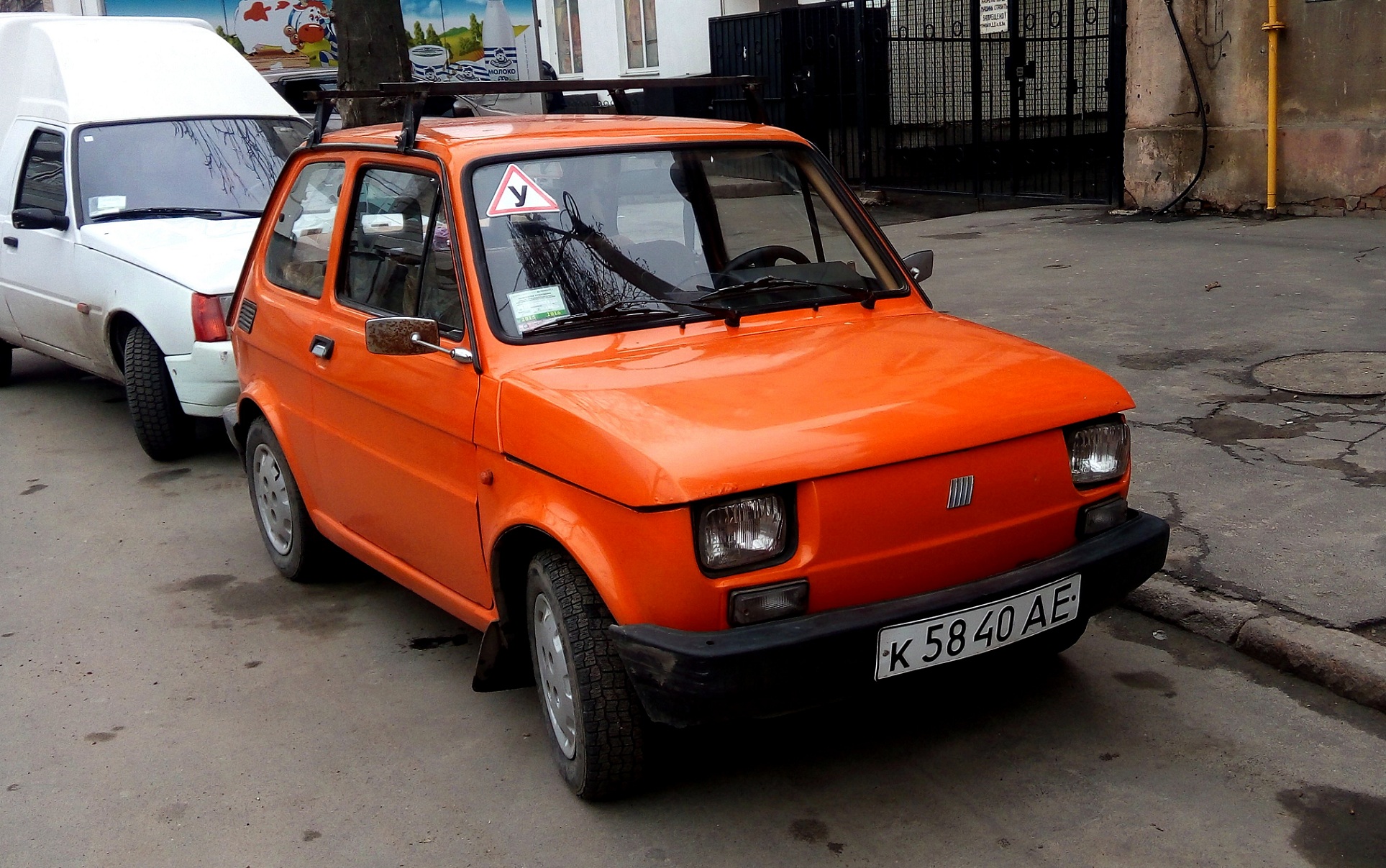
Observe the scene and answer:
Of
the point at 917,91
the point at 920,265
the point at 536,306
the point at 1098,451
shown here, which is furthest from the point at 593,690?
the point at 917,91

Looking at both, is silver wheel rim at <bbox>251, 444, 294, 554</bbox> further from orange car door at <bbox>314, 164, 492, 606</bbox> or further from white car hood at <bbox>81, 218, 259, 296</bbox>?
white car hood at <bbox>81, 218, 259, 296</bbox>

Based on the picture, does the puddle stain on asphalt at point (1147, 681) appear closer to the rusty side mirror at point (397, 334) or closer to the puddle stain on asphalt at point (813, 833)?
the puddle stain on asphalt at point (813, 833)

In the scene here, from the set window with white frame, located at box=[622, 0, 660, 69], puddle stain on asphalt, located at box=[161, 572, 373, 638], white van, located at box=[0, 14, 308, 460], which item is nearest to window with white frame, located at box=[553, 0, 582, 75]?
window with white frame, located at box=[622, 0, 660, 69]

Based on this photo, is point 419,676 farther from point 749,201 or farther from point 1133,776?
point 1133,776

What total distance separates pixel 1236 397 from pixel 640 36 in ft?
57.6

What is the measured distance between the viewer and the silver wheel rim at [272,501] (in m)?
5.20

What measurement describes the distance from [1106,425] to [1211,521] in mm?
1607

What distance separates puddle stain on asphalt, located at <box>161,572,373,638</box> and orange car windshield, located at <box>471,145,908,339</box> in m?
1.72

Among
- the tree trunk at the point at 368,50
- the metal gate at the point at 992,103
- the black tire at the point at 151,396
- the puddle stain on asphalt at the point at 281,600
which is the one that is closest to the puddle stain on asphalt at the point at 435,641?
the puddle stain on asphalt at the point at 281,600

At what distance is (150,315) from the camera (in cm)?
685

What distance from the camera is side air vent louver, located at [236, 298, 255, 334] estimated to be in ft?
16.9

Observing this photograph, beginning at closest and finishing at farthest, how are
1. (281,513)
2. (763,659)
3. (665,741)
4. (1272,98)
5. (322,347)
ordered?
1. (763,659)
2. (665,741)
3. (322,347)
4. (281,513)
5. (1272,98)

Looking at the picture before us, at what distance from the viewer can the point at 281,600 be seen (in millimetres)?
5145

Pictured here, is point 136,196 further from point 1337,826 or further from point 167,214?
point 1337,826
